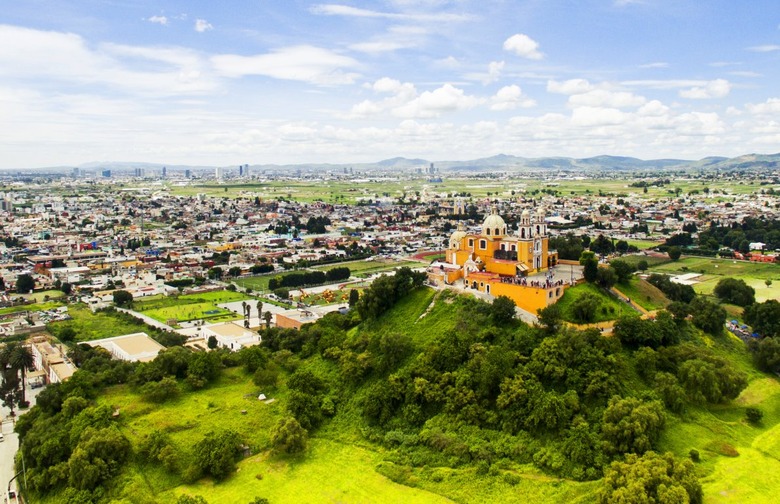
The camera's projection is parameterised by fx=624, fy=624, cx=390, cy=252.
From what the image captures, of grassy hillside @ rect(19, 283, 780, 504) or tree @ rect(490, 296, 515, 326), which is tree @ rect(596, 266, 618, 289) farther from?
tree @ rect(490, 296, 515, 326)

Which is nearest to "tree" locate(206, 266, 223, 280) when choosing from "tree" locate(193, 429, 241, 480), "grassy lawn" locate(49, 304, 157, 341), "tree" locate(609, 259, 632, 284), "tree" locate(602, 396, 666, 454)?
"grassy lawn" locate(49, 304, 157, 341)

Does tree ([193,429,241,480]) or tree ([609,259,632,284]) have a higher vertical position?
tree ([609,259,632,284])

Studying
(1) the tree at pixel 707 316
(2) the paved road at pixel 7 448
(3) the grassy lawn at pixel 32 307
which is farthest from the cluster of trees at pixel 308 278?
(1) the tree at pixel 707 316

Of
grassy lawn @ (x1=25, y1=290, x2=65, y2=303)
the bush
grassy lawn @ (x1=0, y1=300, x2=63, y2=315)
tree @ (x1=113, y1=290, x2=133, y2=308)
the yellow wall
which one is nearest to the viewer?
the bush

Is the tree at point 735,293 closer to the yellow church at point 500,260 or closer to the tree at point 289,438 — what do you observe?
the yellow church at point 500,260

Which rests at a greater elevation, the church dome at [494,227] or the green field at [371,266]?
the church dome at [494,227]

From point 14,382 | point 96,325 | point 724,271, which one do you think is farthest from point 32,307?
point 724,271
